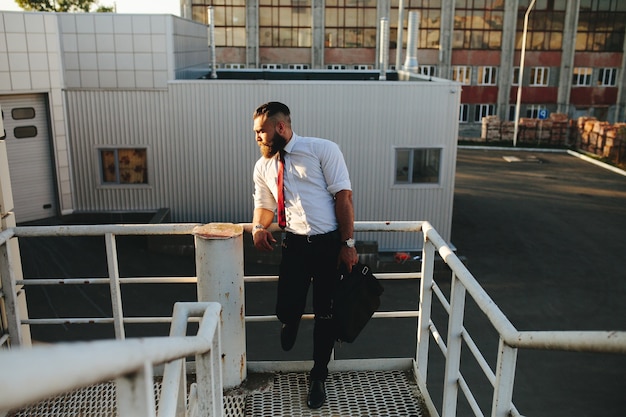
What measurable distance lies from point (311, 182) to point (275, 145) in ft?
1.07

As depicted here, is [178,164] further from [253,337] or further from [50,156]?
[253,337]

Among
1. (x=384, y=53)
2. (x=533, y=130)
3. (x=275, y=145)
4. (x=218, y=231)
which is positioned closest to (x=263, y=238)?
(x=218, y=231)

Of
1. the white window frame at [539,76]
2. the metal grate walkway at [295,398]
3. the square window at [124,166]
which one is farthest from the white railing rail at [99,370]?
the white window frame at [539,76]

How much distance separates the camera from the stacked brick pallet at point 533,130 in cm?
3117

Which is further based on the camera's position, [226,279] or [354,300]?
[226,279]

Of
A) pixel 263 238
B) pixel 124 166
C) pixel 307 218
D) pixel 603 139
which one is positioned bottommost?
pixel 603 139

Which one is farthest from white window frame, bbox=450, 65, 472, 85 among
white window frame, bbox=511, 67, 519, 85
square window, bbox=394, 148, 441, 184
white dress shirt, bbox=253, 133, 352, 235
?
white dress shirt, bbox=253, 133, 352, 235

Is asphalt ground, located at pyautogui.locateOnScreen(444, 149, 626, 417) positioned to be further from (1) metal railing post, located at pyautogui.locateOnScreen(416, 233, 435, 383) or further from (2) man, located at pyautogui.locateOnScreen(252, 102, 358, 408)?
(2) man, located at pyautogui.locateOnScreen(252, 102, 358, 408)

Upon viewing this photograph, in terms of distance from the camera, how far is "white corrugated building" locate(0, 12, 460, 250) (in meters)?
12.8

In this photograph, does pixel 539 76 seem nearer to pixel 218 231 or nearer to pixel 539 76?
pixel 539 76

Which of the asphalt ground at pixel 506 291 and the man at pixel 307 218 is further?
the asphalt ground at pixel 506 291

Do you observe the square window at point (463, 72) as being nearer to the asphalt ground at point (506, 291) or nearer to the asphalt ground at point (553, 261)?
the asphalt ground at point (553, 261)

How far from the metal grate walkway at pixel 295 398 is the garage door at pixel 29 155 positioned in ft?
33.7

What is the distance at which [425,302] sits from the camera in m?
3.96
